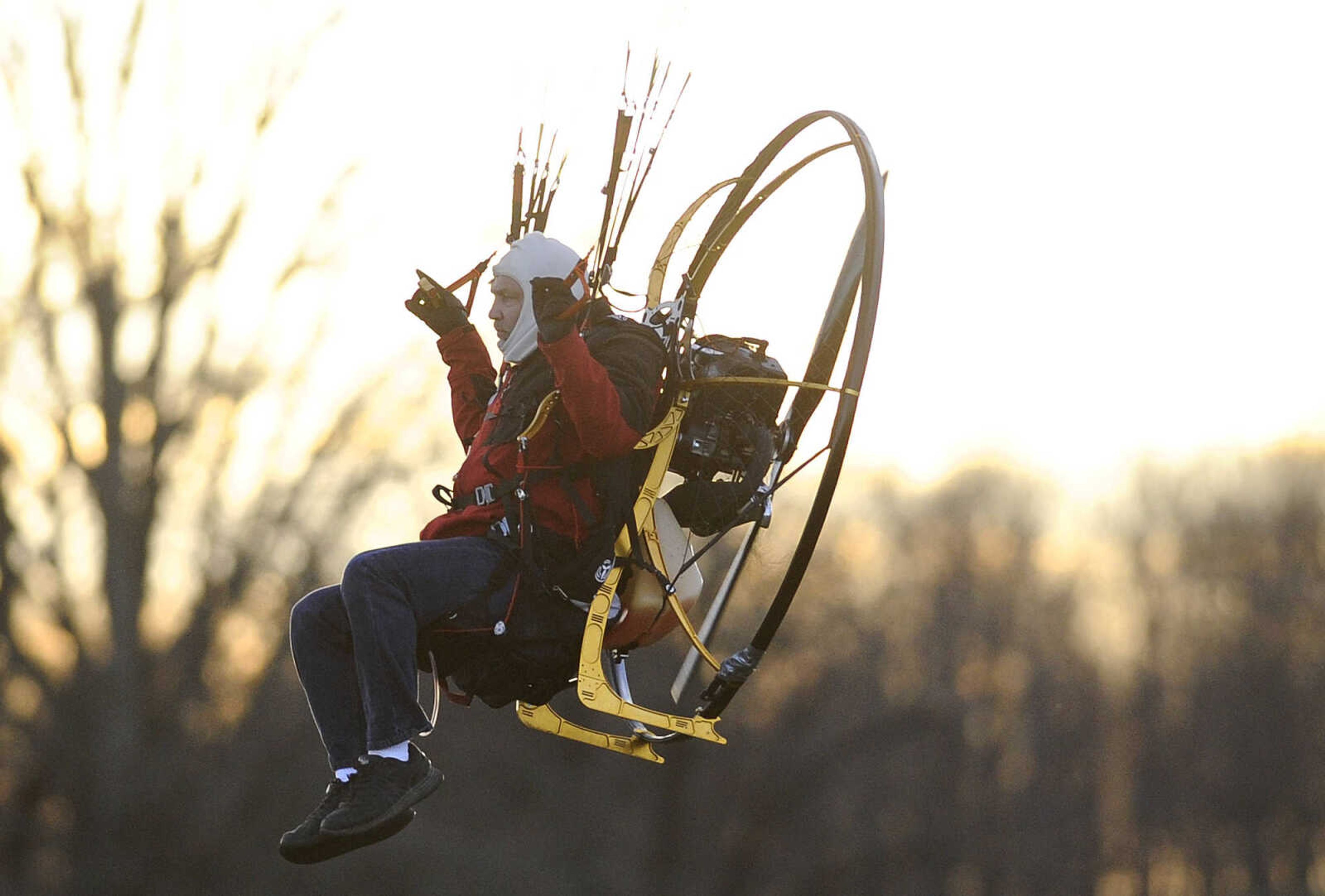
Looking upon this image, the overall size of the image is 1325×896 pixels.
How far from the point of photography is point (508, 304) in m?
6.18

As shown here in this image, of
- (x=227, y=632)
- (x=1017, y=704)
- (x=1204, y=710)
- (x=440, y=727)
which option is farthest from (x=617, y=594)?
(x=1204, y=710)

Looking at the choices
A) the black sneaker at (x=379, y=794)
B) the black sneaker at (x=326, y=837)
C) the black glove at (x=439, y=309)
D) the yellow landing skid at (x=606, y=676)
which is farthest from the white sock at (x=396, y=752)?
the black glove at (x=439, y=309)

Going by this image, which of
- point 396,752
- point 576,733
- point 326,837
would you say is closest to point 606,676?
point 576,733

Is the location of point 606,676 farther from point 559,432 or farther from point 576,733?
point 559,432

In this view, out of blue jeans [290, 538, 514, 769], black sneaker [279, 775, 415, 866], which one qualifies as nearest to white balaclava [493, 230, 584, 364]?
blue jeans [290, 538, 514, 769]

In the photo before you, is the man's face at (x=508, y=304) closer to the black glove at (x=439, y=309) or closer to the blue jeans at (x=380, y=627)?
the black glove at (x=439, y=309)

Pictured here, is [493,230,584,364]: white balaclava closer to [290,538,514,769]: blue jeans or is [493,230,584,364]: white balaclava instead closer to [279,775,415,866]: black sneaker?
[290,538,514,769]: blue jeans

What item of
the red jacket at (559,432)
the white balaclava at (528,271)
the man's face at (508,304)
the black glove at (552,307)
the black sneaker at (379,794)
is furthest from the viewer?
the man's face at (508,304)

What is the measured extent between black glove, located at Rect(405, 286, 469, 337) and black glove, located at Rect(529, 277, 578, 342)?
1.12 metres

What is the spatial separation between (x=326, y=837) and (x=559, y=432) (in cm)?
144

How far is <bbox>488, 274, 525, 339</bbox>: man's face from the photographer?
6168 mm

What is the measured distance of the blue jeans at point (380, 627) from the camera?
19.0 ft

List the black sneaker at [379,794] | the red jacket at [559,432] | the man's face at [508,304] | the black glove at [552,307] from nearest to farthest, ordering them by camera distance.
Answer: the black glove at [552,307] < the black sneaker at [379,794] < the red jacket at [559,432] < the man's face at [508,304]

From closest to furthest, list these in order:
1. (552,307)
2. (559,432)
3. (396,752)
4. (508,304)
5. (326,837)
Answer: (552,307)
(326,837)
(396,752)
(559,432)
(508,304)
